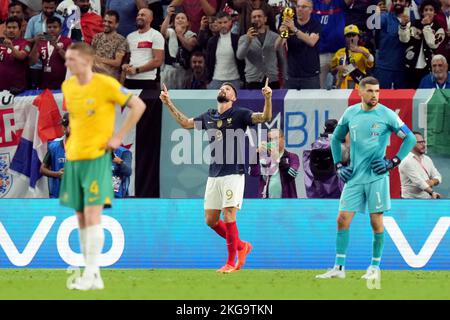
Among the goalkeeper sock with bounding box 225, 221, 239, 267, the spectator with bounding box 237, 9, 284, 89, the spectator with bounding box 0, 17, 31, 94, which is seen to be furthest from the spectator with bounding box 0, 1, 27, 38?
the goalkeeper sock with bounding box 225, 221, 239, 267

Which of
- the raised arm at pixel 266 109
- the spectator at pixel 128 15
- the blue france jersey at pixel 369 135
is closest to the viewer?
the blue france jersey at pixel 369 135

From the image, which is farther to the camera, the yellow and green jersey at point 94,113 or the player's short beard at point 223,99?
the player's short beard at point 223,99

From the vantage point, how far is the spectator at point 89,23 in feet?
66.4

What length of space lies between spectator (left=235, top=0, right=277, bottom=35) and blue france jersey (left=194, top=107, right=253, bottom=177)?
4.12 metres

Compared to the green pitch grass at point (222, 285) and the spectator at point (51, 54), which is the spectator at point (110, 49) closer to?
the spectator at point (51, 54)

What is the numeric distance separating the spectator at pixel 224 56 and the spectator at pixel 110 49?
1.41 m

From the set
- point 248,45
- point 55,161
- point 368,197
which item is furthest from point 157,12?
point 368,197

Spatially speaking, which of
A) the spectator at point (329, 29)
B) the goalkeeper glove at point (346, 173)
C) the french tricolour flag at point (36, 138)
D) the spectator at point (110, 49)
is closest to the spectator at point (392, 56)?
the spectator at point (329, 29)

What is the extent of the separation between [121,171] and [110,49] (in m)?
2.64

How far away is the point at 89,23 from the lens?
800 inches

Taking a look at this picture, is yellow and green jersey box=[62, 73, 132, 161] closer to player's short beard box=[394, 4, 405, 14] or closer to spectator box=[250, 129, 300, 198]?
spectator box=[250, 129, 300, 198]

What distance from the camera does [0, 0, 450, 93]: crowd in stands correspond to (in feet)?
63.5

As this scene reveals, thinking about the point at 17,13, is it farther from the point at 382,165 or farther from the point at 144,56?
the point at 382,165

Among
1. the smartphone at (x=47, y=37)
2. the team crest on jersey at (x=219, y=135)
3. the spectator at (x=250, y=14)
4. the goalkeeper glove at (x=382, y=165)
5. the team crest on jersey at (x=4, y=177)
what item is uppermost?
the spectator at (x=250, y=14)
